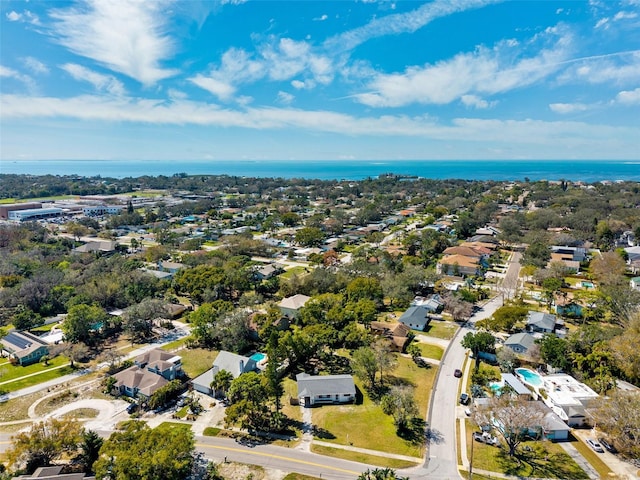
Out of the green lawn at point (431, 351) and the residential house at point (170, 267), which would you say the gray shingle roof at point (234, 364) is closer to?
the green lawn at point (431, 351)

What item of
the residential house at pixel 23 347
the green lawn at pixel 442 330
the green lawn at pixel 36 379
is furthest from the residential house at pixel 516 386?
the residential house at pixel 23 347

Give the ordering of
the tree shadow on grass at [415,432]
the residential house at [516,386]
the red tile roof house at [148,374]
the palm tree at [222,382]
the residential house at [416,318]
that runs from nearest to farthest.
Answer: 1. the tree shadow on grass at [415,432]
2. the residential house at [516,386]
3. the palm tree at [222,382]
4. the red tile roof house at [148,374]
5. the residential house at [416,318]

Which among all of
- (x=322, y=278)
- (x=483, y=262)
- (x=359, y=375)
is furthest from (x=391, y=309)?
(x=483, y=262)

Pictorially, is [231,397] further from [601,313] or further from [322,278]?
[601,313]

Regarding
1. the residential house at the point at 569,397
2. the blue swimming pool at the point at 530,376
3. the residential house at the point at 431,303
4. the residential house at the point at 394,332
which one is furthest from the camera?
the residential house at the point at 431,303

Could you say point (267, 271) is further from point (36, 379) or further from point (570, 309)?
point (570, 309)

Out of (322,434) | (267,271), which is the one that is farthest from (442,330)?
(267,271)

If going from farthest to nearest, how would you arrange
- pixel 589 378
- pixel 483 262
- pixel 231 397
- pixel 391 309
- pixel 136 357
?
1. pixel 483 262
2. pixel 391 309
3. pixel 136 357
4. pixel 589 378
5. pixel 231 397
